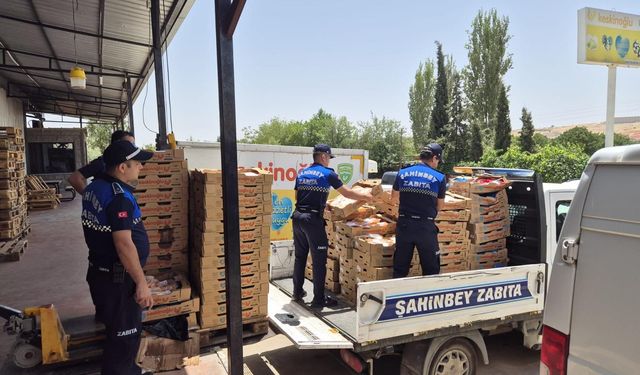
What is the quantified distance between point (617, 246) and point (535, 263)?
3335 millimetres

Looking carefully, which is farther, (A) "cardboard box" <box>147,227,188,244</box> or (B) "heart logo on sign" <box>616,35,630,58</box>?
(B) "heart logo on sign" <box>616,35,630,58</box>

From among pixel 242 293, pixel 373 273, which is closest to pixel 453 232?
pixel 373 273

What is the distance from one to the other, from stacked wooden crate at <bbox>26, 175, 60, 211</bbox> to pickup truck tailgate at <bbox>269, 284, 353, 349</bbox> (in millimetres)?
15243

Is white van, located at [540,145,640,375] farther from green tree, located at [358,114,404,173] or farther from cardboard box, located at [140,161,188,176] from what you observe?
green tree, located at [358,114,404,173]

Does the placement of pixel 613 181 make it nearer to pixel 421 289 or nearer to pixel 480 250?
pixel 421 289

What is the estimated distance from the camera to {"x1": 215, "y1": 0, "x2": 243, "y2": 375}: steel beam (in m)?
3.48

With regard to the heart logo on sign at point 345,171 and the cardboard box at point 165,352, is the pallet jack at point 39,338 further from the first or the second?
the heart logo on sign at point 345,171

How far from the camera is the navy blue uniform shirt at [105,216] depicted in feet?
11.0

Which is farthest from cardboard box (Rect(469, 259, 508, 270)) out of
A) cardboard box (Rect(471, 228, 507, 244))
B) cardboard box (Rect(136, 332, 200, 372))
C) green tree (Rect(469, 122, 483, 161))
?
green tree (Rect(469, 122, 483, 161))

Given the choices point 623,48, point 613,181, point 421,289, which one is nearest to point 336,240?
point 421,289

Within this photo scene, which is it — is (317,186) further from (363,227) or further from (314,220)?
(363,227)

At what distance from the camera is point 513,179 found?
5188 mm

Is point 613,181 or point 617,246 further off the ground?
point 613,181

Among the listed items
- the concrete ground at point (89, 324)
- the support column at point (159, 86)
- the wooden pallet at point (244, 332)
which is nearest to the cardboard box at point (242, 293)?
the wooden pallet at point (244, 332)
